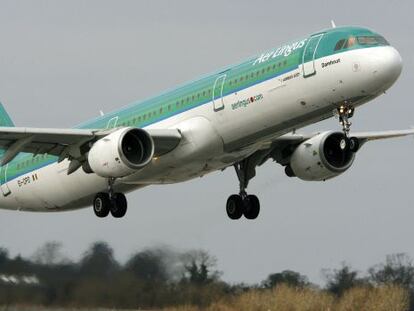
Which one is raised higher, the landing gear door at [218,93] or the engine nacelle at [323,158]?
the landing gear door at [218,93]

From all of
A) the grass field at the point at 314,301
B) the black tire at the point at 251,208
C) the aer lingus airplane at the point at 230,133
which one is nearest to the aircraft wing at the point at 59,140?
the aer lingus airplane at the point at 230,133

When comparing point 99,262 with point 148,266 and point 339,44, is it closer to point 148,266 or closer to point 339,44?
point 148,266

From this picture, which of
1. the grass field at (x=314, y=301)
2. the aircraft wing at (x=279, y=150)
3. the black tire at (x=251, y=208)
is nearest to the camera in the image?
the grass field at (x=314, y=301)

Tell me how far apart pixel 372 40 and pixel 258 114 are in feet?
14.0

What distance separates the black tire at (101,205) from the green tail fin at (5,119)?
9.83 m

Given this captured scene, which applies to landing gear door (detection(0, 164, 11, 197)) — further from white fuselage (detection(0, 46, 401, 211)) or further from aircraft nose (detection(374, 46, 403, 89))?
aircraft nose (detection(374, 46, 403, 89))

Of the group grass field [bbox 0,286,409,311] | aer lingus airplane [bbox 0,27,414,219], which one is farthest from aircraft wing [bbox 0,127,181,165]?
grass field [bbox 0,286,409,311]

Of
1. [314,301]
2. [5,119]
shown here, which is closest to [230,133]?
[314,301]

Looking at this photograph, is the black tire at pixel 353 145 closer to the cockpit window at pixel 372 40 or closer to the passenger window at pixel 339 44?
the passenger window at pixel 339 44

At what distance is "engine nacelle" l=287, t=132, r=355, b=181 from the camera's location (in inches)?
2040

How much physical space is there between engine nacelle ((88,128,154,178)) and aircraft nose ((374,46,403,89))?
796 centimetres

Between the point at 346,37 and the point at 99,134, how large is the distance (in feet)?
30.1

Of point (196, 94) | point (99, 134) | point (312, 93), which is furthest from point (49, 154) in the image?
point (312, 93)

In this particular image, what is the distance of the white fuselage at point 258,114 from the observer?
4516cm
